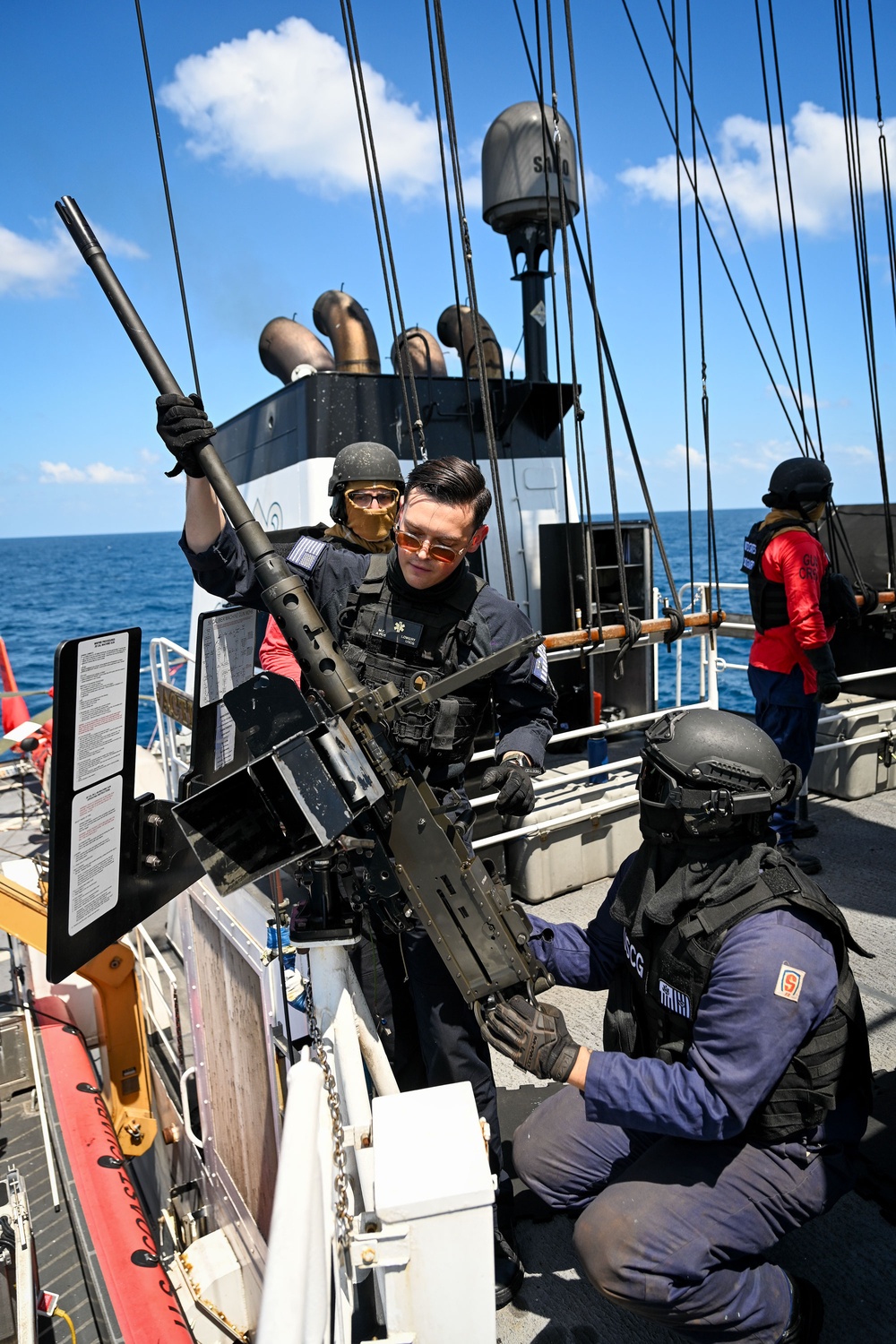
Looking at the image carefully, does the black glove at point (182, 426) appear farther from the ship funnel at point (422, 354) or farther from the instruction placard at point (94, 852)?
the ship funnel at point (422, 354)

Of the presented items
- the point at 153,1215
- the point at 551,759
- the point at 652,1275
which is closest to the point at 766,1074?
the point at 652,1275

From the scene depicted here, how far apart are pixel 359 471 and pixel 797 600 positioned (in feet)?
8.22

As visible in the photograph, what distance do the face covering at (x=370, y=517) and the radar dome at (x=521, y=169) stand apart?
4077 mm

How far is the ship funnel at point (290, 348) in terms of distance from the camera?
295 inches

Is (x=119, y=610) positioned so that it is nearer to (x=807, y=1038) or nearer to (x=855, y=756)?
(x=855, y=756)

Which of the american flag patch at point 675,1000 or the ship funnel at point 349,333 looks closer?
the american flag patch at point 675,1000

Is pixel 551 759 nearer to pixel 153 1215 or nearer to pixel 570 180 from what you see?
pixel 153 1215

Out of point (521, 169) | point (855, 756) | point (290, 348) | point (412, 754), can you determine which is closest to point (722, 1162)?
point (412, 754)

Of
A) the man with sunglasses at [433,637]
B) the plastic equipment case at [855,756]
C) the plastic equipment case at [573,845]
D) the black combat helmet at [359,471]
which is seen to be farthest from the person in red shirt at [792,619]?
the man with sunglasses at [433,637]

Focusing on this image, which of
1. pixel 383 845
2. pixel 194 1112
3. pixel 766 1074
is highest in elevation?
pixel 383 845

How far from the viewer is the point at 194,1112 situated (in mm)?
4043

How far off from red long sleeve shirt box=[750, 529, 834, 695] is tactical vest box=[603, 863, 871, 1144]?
2863mm

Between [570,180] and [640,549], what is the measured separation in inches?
112

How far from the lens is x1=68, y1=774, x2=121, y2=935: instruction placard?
1823mm
